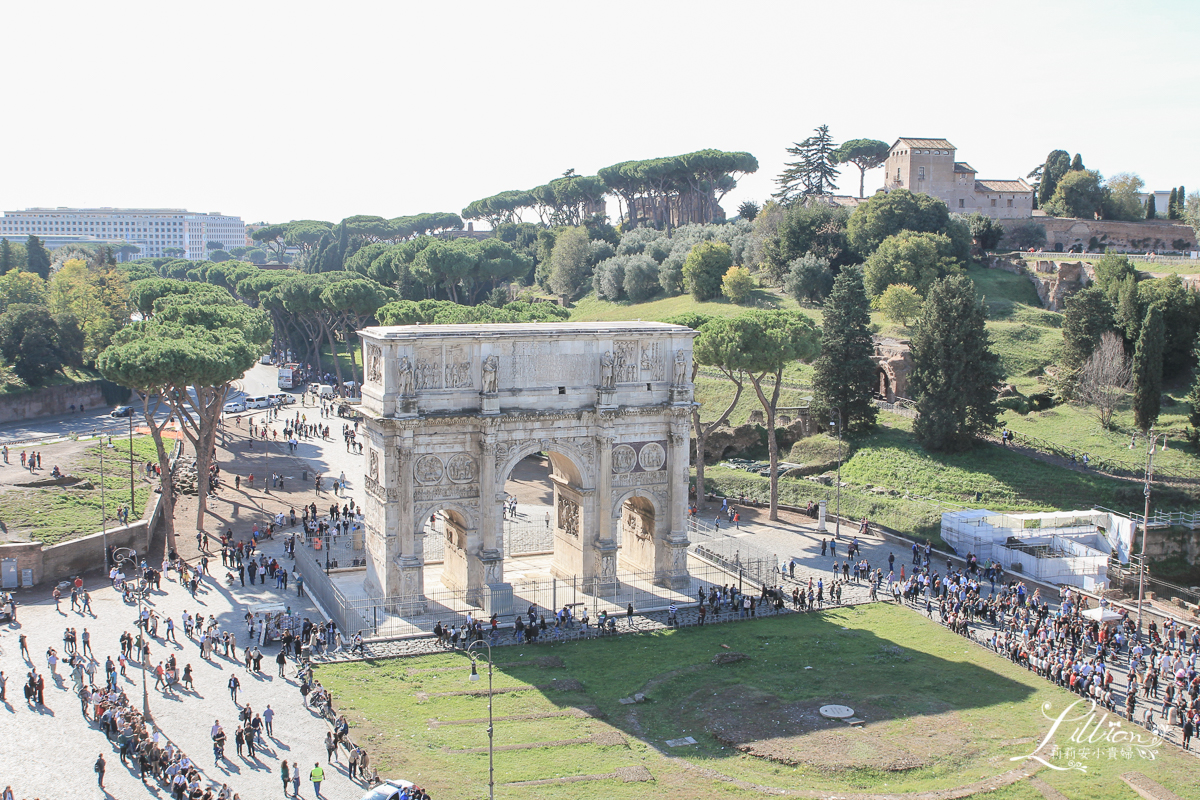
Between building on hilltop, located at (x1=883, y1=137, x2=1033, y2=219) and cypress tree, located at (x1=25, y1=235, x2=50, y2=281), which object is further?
cypress tree, located at (x1=25, y1=235, x2=50, y2=281)

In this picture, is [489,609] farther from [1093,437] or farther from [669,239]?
[669,239]

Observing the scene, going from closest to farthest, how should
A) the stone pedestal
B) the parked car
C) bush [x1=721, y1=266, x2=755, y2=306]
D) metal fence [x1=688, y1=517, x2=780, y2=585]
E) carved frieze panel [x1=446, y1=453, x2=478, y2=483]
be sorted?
the parked car < carved frieze panel [x1=446, y1=453, x2=478, y2=483] < the stone pedestal < metal fence [x1=688, y1=517, x2=780, y2=585] < bush [x1=721, y1=266, x2=755, y2=306]

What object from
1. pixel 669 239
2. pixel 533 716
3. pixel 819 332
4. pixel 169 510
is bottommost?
pixel 533 716

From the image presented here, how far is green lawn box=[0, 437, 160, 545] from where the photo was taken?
4603cm

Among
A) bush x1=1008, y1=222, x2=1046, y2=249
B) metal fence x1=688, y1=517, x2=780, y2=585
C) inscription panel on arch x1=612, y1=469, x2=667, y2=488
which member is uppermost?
bush x1=1008, y1=222, x2=1046, y2=249

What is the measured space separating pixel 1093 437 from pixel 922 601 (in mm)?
23233

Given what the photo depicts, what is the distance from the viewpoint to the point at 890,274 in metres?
80.4

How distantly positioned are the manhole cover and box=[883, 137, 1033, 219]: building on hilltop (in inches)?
3314

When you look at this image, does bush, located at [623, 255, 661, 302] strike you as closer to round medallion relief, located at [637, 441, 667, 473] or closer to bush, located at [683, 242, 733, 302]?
bush, located at [683, 242, 733, 302]

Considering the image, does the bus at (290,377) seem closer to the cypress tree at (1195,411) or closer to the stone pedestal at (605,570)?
the stone pedestal at (605,570)

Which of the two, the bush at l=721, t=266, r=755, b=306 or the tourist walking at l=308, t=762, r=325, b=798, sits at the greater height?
the bush at l=721, t=266, r=755, b=306

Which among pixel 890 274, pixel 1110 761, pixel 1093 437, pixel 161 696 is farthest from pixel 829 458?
pixel 161 696

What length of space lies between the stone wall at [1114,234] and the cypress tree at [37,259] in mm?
110194

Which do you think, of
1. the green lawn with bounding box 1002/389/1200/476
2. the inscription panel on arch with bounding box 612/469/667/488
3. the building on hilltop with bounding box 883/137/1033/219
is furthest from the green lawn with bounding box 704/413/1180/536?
the building on hilltop with bounding box 883/137/1033/219
